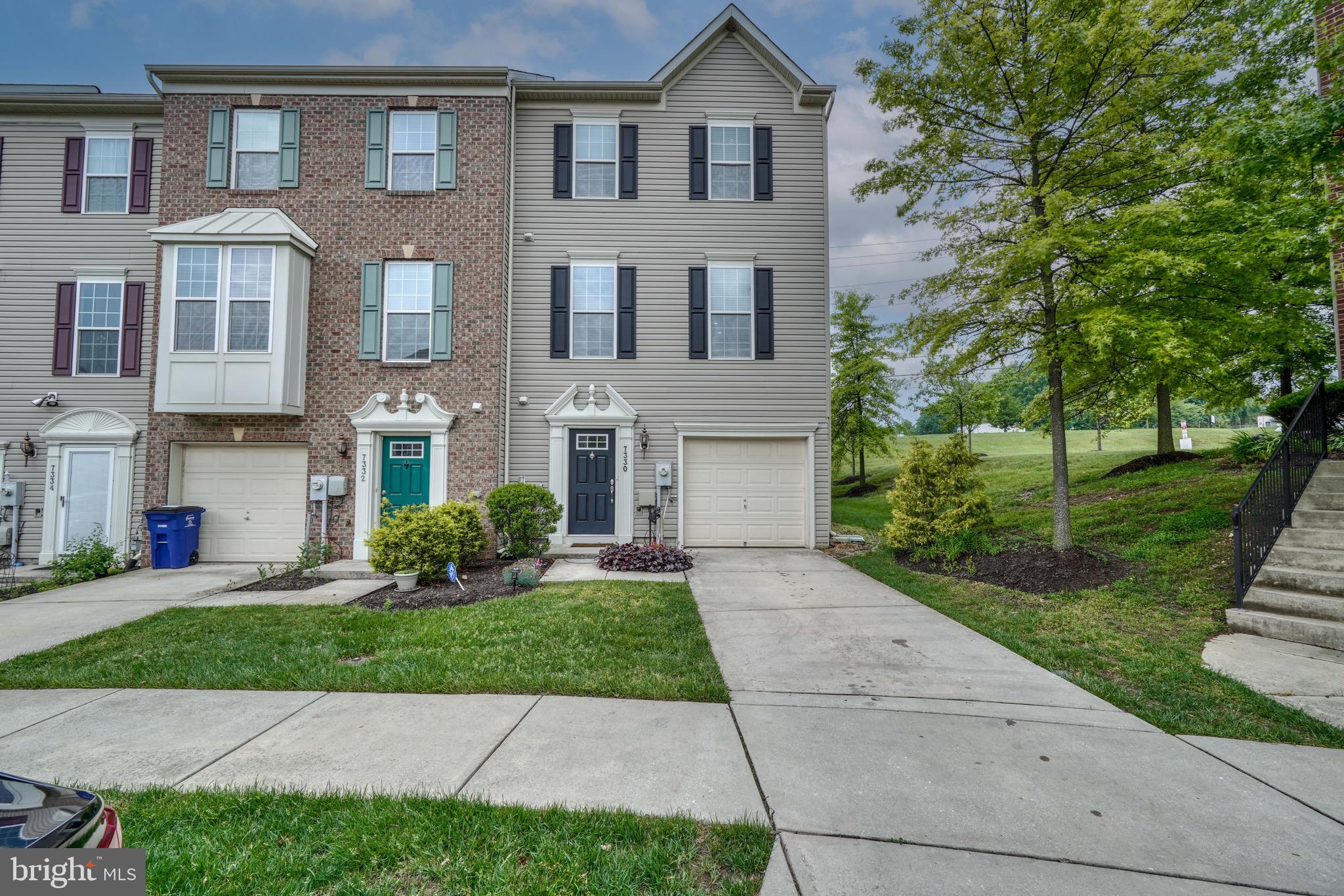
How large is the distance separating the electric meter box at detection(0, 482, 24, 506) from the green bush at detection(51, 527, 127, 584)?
158 centimetres

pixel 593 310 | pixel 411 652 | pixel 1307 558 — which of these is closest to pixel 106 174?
pixel 593 310

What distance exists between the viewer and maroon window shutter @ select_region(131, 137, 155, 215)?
1073 cm

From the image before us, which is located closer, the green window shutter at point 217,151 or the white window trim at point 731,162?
the green window shutter at point 217,151

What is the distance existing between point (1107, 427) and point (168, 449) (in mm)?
26593

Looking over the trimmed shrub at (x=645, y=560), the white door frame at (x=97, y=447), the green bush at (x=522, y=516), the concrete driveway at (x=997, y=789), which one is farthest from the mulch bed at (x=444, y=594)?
the white door frame at (x=97, y=447)

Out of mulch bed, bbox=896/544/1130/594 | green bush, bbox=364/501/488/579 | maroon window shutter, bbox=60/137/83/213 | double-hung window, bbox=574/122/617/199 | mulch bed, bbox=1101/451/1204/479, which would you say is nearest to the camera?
mulch bed, bbox=896/544/1130/594

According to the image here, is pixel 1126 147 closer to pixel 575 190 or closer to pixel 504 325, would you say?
pixel 575 190

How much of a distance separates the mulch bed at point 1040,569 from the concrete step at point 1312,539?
1.51 meters

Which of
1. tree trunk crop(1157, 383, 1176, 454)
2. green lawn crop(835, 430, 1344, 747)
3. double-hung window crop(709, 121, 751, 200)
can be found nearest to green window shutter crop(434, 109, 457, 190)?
double-hung window crop(709, 121, 751, 200)

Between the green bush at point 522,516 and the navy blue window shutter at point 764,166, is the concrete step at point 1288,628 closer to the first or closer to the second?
the green bush at point 522,516

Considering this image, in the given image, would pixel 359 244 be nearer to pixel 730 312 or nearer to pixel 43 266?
pixel 43 266

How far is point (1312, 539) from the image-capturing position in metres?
5.94

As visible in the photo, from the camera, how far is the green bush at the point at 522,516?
9008mm

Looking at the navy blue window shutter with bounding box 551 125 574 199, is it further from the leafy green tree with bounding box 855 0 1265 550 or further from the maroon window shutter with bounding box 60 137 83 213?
the maroon window shutter with bounding box 60 137 83 213
